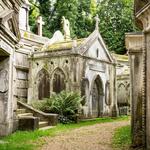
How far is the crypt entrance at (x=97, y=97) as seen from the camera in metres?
21.2

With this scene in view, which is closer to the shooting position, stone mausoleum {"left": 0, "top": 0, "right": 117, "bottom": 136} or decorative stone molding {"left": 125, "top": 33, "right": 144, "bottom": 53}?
decorative stone molding {"left": 125, "top": 33, "right": 144, "bottom": 53}

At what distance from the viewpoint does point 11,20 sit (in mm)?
11719

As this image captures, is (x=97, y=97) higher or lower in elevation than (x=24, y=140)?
higher

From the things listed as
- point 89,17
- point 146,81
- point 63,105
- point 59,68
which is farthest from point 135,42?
point 89,17

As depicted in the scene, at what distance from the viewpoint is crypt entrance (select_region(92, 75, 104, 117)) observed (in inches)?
835

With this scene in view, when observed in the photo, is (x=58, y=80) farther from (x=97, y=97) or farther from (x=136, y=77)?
(x=136, y=77)

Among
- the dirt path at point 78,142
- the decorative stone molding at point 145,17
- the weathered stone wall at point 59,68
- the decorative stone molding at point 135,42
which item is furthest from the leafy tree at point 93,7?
the decorative stone molding at point 145,17

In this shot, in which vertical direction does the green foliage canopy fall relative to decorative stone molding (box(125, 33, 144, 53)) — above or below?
above

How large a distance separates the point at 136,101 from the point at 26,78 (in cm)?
1239

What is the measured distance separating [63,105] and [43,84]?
9.30 feet

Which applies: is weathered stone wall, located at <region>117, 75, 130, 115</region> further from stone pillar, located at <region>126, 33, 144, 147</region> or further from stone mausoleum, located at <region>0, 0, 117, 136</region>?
stone pillar, located at <region>126, 33, 144, 147</region>

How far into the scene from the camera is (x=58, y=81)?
19.7 metres

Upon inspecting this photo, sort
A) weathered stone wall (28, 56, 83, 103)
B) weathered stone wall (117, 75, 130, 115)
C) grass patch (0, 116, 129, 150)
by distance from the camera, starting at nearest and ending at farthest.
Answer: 1. grass patch (0, 116, 129, 150)
2. weathered stone wall (28, 56, 83, 103)
3. weathered stone wall (117, 75, 130, 115)

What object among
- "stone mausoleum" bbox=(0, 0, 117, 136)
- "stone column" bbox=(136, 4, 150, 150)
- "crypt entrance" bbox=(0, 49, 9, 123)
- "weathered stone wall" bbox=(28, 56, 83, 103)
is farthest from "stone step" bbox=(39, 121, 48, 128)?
"stone column" bbox=(136, 4, 150, 150)
